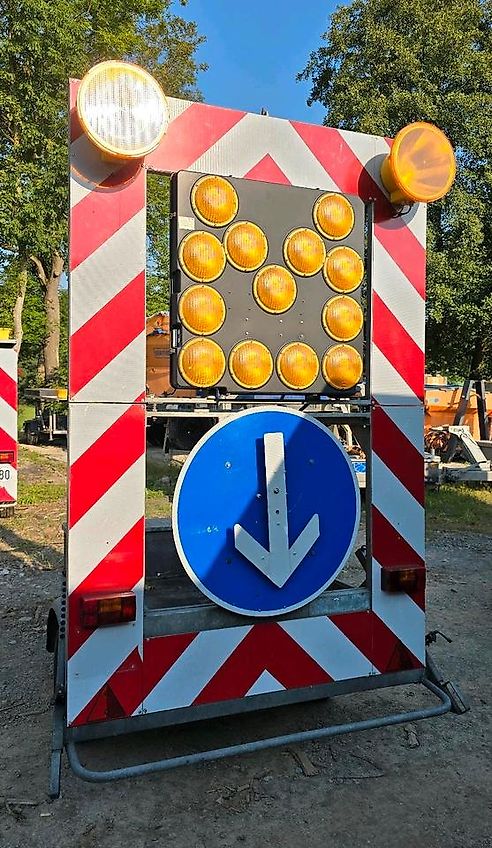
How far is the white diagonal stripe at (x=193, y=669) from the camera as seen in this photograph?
2568mm

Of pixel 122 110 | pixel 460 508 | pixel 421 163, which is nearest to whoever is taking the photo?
pixel 122 110

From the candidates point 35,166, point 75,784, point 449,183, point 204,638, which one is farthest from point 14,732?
point 35,166

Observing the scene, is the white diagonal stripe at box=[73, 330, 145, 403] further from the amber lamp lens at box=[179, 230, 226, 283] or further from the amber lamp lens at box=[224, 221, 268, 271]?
the amber lamp lens at box=[224, 221, 268, 271]

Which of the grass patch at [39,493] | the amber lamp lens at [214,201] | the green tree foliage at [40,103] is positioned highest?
the green tree foliage at [40,103]

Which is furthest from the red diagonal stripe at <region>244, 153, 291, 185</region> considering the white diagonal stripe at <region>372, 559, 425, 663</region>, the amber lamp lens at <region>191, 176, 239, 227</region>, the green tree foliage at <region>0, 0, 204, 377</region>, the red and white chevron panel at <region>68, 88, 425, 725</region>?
the green tree foliage at <region>0, 0, 204, 377</region>

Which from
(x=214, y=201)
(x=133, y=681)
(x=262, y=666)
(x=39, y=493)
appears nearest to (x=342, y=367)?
(x=214, y=201)

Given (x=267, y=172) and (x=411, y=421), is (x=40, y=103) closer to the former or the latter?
(x=267, y=172)

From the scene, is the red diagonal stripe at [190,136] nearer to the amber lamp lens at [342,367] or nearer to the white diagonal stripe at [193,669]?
the amber lamp lens at [342,367]

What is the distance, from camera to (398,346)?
116 inches

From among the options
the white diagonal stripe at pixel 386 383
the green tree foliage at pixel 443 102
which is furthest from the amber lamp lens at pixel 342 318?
the green tree foliage at pixel 443 102

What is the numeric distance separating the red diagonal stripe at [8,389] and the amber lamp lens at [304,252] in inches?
241

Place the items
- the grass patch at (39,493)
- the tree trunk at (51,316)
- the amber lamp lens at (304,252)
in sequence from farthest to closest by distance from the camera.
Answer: the tree trunk at (51,316), the grass patch at (39,493), the amber lamp lens at (304,252)

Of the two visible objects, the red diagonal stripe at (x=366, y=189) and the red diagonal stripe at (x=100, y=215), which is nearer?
the red diagonal stripe at (x=100, y=215)

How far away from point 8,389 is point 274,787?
6.47 m
